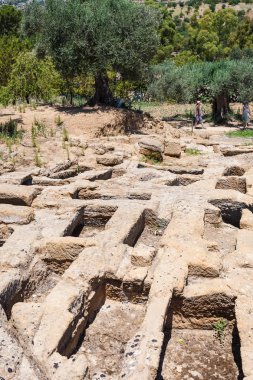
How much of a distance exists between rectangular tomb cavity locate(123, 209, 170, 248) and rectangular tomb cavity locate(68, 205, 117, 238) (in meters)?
0.69

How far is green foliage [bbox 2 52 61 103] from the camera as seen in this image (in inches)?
740

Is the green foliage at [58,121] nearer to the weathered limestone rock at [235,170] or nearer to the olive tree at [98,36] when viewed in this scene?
the olive tree at [98,36]

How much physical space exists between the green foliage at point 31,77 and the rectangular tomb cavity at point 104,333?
1415cm

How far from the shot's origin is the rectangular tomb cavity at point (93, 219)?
8781mm

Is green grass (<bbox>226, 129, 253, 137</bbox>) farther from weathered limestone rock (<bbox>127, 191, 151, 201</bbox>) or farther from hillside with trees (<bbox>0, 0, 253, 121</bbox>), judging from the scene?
weathered limestone rock (<bbox>127, 191, 151, 201</bbox>)

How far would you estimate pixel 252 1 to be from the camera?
11056cm

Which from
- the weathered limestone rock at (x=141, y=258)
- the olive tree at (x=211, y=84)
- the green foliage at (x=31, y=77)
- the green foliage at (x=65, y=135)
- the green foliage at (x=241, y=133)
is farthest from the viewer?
the olive tree at (x=211, y=84)

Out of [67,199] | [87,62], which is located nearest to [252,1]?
[87,62]

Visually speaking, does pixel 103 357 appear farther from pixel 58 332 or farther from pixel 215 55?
pixel 215 55

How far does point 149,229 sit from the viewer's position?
8.57m

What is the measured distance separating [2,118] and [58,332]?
45.1 feet

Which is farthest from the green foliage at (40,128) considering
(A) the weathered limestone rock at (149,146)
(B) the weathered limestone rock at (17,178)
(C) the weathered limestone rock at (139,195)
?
(C) the weathered limestone rock at (139,195)

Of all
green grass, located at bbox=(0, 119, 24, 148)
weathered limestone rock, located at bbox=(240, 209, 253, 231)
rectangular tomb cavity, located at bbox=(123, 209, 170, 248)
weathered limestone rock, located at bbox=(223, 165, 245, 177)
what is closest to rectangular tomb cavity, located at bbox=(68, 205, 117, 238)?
rectangular tomb cavity, located at bbox=(123, 209, 170, 248)

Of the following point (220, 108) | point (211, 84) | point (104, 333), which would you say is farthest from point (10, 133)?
point (220, 108)
